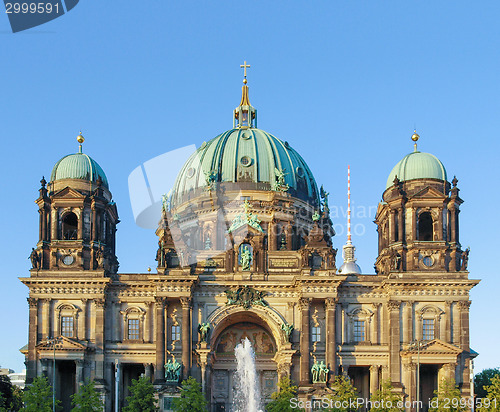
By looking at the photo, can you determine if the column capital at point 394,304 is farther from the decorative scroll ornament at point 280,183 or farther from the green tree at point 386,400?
the decorative scroll ornament at point 280,183

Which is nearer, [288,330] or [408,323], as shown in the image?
[408,323]

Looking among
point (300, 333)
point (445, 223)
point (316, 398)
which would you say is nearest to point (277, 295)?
point (300, 333)

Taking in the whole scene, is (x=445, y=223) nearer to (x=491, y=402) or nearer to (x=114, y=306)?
(x=491, y=402)

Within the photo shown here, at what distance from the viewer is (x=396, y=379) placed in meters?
83.6

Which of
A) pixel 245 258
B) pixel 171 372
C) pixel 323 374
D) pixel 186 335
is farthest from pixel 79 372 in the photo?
pixel 323 374

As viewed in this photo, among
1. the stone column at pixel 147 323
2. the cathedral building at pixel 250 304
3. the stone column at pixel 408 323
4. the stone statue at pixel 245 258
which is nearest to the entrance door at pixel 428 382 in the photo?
the cathedral building at pixel 250 304

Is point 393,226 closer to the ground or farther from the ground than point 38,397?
farther from the ground

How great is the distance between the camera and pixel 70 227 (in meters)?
90.5

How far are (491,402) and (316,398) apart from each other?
14085mm

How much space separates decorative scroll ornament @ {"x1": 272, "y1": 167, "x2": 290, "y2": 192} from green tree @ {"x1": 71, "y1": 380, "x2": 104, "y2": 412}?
1165 inches

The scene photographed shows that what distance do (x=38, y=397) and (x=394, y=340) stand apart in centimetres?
3016

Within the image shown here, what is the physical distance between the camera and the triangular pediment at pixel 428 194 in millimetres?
86438

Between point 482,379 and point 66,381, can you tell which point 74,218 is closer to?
point 66,381

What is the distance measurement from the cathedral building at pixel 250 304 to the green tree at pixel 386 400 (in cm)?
282
